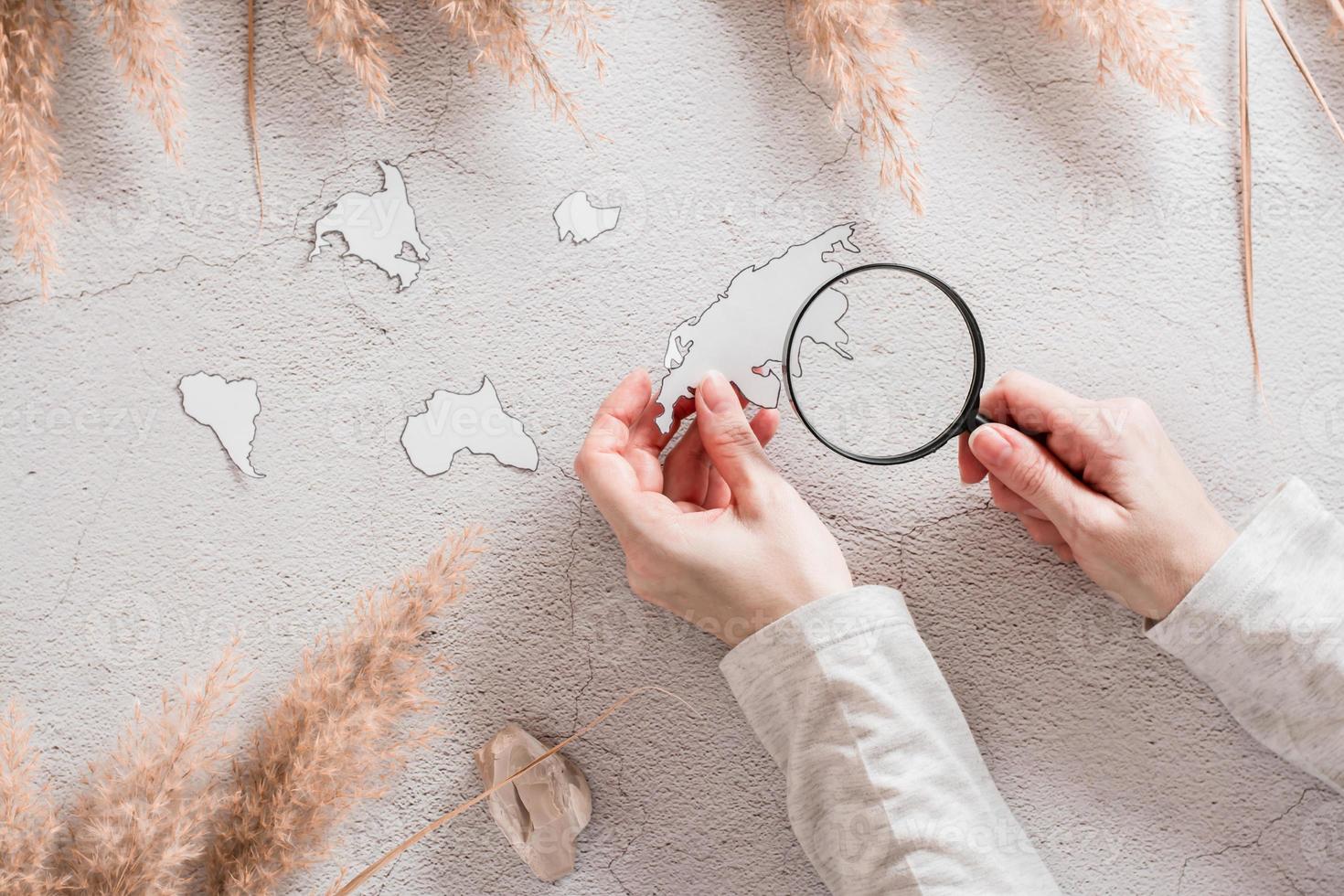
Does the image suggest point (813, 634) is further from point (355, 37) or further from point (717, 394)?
point (355, 37)

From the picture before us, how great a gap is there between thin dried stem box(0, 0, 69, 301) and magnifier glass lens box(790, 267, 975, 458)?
0.92m

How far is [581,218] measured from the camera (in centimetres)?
111

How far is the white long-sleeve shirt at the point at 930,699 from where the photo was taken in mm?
958

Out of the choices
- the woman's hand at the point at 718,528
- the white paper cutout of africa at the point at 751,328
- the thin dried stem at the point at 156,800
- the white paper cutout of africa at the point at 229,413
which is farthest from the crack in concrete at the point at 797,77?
the thin dried stem at the point at 156,800

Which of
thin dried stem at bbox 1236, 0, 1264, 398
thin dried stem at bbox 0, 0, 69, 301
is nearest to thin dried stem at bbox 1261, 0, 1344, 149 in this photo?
thin dried stem at bbox 1236, 0, 1264, 398

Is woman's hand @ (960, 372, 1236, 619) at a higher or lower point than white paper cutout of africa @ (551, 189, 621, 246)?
lower

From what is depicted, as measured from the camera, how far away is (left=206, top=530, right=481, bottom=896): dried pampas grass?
3.38ft

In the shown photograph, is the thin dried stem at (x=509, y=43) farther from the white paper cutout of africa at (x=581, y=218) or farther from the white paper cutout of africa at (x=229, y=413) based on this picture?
the white paper cutout of africa at (x=229, y=413)

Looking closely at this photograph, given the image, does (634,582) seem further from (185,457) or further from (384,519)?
(185,457)

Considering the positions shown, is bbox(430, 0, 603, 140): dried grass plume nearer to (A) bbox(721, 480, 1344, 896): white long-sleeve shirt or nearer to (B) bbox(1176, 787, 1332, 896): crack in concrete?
(A) bbox(721, 480, 1344, 896): white long-sleeve shirt

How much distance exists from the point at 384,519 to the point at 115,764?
0.45 metres

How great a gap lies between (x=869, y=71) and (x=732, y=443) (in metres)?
0.51

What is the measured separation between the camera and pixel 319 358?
1107 millimetres

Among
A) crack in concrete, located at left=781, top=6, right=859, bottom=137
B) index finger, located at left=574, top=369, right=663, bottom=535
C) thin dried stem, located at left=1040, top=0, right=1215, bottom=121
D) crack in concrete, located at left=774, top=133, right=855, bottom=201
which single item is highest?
thin dried stem, located at left=1040, top=0, right=1215, bottom=121
